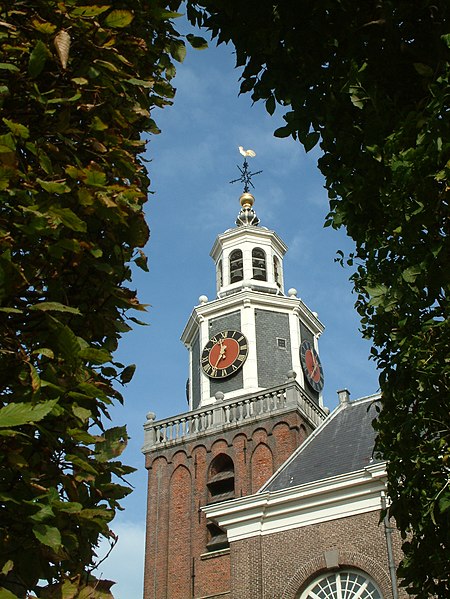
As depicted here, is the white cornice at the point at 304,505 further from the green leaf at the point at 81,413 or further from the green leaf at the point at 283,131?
the green leaf at the point at 81,413

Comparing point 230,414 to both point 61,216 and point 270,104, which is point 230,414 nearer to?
point 270,104

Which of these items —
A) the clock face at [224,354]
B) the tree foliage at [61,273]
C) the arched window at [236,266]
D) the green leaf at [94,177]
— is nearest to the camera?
the tree foliage at [61,273]

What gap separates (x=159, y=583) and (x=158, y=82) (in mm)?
26309

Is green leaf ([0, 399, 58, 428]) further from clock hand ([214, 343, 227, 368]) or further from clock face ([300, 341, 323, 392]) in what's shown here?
clock face ([300, 341, 323, 392])

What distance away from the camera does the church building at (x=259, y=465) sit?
63.4ft

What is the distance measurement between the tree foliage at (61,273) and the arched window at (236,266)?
31559mm

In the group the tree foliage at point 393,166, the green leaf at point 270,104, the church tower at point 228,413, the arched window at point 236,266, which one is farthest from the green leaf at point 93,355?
the arched window at point 236,266

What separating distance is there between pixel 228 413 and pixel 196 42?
86.9 feet

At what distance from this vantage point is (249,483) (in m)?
28.8

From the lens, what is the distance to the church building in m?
19.3

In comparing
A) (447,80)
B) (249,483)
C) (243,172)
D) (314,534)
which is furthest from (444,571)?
(243,172)

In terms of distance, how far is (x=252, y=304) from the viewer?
33.4 metres

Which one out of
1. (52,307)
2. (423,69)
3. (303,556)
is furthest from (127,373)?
(303,556)

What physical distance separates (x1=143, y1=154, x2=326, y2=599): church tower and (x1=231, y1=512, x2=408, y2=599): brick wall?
18.5ft
